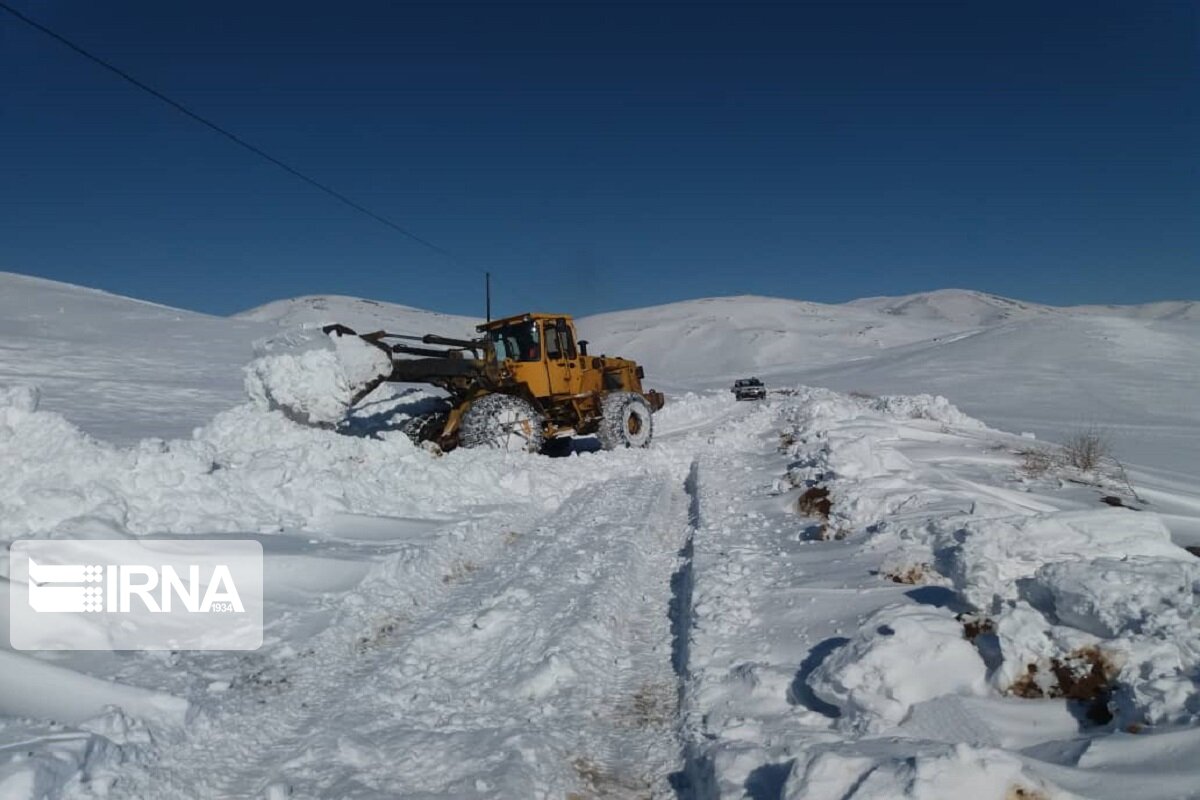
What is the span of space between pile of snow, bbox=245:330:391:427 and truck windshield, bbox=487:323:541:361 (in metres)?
2.99

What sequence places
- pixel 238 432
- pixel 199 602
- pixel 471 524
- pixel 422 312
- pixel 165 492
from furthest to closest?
pixel 422 312
pixel 238 432
pixel 471 524
pixel 165 492
pixel 199 602

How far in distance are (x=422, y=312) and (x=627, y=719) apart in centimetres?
9320

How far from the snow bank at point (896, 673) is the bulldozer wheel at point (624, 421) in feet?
33.4

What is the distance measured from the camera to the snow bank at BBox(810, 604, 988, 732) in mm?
3797

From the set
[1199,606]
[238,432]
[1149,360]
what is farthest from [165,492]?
[1149,360]

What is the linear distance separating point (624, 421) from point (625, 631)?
29.4ft

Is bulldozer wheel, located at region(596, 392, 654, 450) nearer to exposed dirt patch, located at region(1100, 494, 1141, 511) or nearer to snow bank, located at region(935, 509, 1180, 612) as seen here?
exposed dirt patch, located at region(1100, 494, 1141, 511)

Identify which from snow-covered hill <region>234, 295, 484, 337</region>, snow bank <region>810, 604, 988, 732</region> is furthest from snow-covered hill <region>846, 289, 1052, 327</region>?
snow bank <region>810, 604, 988, 732</region>

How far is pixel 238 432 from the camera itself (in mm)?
10688

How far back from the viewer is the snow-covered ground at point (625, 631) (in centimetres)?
343

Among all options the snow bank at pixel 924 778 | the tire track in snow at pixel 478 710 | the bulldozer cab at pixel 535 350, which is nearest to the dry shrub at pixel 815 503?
the tire track in snow at pixel 478 710

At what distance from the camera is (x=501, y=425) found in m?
12.4

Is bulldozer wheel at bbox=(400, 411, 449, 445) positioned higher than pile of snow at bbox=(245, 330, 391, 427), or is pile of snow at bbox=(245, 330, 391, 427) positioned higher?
pile of snow at bbox=(245, 330, 391, 427)

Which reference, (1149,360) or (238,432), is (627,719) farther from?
(1149,360)
